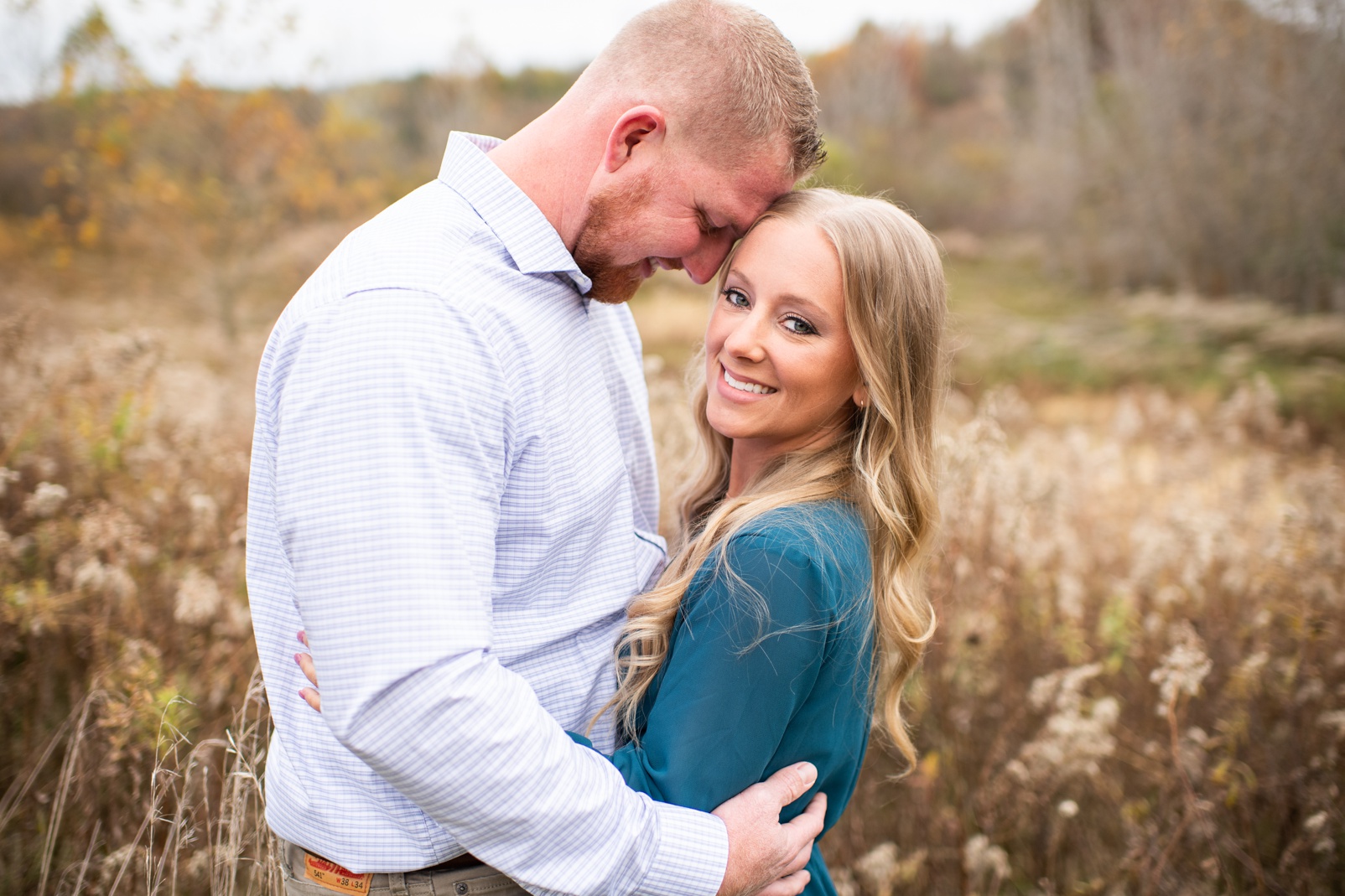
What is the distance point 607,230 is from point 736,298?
418 millimetres

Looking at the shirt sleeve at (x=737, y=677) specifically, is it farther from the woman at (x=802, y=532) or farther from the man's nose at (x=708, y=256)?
the man's nose at (x=708, y=256)

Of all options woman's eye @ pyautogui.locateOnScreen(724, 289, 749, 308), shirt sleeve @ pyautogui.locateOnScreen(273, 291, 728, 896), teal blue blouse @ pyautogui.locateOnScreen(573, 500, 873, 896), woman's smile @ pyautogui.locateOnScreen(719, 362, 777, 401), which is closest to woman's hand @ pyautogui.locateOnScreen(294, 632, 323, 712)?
shirt sleeve @ pyautogui.locateOnScreen(273, 291, 728, 896)

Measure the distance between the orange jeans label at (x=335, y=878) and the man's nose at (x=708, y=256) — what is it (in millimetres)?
1433

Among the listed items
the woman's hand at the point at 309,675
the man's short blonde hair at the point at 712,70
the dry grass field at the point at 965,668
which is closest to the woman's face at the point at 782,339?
the man's short blonde hair at the point at 712,70

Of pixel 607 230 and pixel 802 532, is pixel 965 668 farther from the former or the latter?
pixel 607 230

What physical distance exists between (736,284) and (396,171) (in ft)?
61.8

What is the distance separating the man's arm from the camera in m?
1.25

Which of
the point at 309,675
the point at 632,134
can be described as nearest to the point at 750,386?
the point at 632,134

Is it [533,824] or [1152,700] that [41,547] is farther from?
[1152,700]

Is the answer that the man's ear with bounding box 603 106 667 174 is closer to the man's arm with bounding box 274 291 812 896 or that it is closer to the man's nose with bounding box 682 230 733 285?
the man's nose with bounding box 682 230 733 285

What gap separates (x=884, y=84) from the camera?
33875mm

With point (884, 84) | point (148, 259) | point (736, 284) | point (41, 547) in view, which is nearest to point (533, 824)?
point (736, 284)

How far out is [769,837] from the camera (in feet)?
5.39

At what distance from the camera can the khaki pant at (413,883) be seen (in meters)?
1.55
